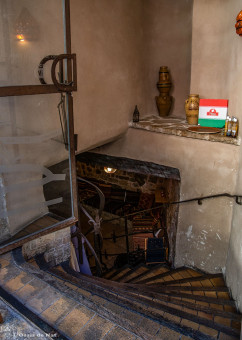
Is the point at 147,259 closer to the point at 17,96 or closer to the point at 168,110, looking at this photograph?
the point at 168,110

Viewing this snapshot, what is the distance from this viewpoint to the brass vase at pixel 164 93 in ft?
16.7

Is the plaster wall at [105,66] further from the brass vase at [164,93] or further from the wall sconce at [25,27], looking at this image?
the wall sconce at [25,27]

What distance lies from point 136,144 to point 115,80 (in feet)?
3.60

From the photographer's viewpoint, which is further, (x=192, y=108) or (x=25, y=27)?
(x=192, y=108)

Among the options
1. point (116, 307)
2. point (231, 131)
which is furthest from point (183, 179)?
point (116, 307)

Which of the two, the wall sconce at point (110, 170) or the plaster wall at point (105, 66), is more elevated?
the plaster wall at point (105, 66)

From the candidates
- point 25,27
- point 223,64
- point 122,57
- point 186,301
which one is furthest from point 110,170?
point 25,27

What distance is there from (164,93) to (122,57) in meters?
1.02

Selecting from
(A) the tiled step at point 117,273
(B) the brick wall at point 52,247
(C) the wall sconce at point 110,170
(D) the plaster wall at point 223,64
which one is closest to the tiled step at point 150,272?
(A) the tiled step at point 117,273

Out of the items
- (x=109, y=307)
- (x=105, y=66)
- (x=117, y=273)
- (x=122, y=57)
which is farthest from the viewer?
(x=117, y=273)

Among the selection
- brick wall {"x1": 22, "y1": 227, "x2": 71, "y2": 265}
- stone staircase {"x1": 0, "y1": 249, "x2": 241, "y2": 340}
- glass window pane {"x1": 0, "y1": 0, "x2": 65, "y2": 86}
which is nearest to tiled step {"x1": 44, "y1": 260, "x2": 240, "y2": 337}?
stone staircase {"x1": 0, "y1": 249, "x2": 241, "y2": 340}

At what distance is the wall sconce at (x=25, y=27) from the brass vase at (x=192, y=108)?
100 inches

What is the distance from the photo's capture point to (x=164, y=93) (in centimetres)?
520

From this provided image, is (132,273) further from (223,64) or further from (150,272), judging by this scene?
(223,64)
